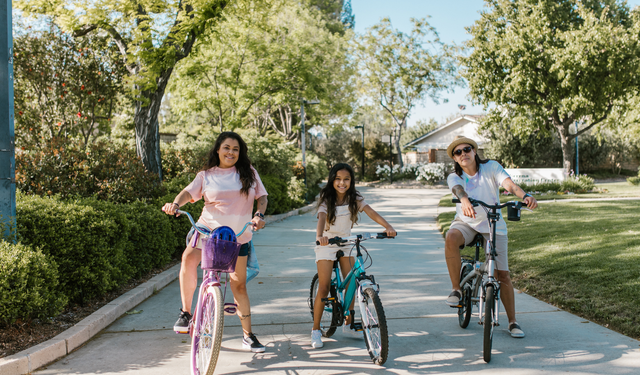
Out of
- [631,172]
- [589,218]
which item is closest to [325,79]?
[589,218]

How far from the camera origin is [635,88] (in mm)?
23562

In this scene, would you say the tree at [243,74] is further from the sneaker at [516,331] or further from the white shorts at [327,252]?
the sneaker at [516,331]

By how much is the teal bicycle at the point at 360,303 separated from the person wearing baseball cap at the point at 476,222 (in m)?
0.93

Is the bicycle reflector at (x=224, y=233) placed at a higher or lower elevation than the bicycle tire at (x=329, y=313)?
higher

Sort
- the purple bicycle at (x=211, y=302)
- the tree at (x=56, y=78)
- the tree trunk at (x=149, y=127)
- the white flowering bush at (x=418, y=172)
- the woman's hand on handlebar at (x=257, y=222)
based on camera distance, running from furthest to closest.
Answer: the white flowering bush at (x=418, y=172)
the tree at (x=56, y=78)
the tree trunk at (x=149, y=127)
the woman's hand on handlebar at (x=257, y=222)
the purple bicycle at (x=211, y=302)

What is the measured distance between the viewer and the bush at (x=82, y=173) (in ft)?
24.2

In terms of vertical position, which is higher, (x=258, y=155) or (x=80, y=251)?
(x=258, y=155)

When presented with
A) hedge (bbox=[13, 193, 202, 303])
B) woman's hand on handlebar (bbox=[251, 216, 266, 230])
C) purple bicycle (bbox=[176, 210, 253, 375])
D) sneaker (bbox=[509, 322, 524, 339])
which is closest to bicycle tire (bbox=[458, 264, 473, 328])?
sneaker (bbox=[509, 322, 524, 339])

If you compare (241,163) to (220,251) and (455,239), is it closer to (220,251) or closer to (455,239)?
(220,251)

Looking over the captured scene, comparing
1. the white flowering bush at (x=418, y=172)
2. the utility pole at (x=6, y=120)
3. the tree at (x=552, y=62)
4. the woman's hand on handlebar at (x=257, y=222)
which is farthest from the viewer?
the white flowering bush at (x=418, y=172)

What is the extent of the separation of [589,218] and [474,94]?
1551 centimetres

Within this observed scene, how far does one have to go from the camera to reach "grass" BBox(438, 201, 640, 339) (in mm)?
5094

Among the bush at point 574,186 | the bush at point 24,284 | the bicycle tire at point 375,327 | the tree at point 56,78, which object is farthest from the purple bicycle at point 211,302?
the bush at point 574,186

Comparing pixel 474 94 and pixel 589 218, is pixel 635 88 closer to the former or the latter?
pixel 474 94
